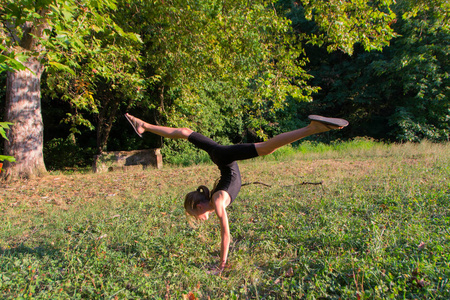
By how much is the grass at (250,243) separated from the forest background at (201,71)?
1757mm

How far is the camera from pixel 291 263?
11.5 ft

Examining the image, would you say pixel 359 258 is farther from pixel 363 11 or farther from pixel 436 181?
pixel 363 11

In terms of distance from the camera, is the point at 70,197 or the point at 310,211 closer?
the point at 310,211

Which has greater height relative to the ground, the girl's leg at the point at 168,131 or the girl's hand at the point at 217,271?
the girl's leg at the point at 168,131

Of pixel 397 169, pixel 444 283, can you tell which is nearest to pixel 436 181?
pixel 397 169

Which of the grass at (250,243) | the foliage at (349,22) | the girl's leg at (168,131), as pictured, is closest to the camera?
the grass at (250,243)

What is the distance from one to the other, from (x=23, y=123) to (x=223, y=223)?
8127mm

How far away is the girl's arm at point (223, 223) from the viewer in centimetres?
336

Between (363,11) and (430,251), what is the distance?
323 inches

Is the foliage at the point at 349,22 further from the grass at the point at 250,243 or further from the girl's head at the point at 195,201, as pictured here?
the girl's head at the point at 195,201

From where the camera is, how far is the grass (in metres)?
2.98

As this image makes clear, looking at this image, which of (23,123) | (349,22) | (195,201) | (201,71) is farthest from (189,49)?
(195,201)

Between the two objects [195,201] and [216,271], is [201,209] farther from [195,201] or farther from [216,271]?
[216,271]

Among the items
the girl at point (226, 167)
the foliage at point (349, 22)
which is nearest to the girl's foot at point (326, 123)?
the girl at point (226, 167)
